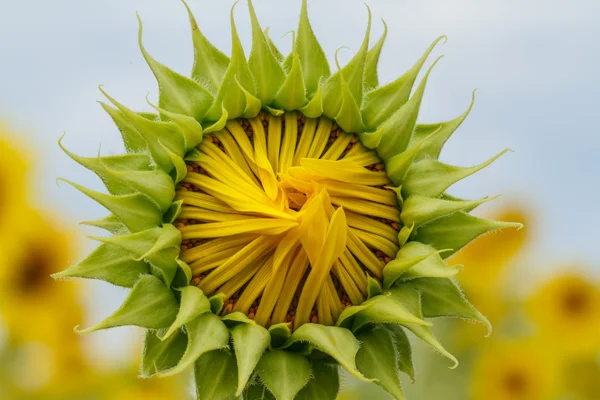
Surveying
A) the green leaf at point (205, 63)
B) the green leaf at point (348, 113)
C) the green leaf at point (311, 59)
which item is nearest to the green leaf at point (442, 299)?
the green leaf at point (348, 113)

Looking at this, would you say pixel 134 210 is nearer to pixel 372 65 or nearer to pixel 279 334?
pixel 279 334

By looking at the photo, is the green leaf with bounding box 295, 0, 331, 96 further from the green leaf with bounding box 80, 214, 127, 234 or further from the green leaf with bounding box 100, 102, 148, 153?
the green leaf with bounding box 80, 214, 127, 234

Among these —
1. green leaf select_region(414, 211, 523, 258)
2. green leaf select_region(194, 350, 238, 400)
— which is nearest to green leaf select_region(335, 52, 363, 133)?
green leaf select_region(414, 211, 523, 258)

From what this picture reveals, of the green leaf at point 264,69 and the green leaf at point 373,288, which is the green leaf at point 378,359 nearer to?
the green leaf at point 373,288

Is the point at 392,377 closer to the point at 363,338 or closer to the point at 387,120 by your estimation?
the point at 363,338

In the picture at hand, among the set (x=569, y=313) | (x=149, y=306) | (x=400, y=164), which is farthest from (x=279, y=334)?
(x=569, y=313)

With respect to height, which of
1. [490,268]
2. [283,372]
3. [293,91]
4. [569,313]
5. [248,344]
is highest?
[293,91]
